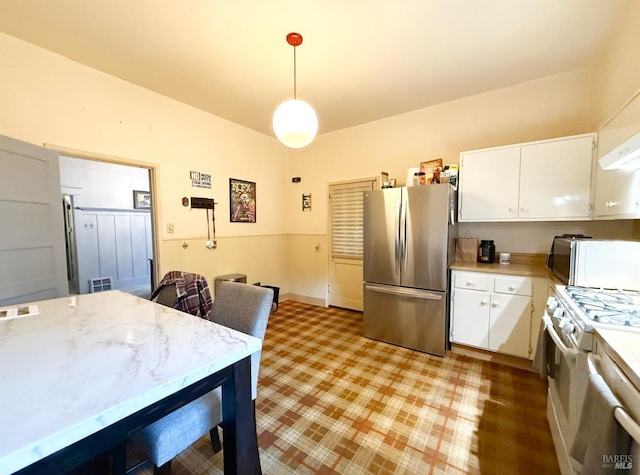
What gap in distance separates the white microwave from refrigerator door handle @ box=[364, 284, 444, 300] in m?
0.97

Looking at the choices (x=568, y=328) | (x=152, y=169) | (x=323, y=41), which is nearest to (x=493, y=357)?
(x=568, y=328)

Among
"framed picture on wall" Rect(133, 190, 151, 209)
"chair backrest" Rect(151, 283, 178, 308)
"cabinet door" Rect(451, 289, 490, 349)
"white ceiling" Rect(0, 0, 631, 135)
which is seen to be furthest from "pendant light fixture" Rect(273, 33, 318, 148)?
"framed picture on wall" Rect(133, 190, 151, 209)

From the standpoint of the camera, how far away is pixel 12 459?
1.60 ft

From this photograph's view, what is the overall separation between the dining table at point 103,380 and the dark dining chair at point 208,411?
0.17m

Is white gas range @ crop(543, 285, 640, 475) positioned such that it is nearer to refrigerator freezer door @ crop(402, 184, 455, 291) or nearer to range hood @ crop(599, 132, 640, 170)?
range hood @ crop(599, 132, 640, 170)

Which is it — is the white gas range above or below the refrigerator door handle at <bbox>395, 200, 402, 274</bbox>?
below

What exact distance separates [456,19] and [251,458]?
280 centimetres

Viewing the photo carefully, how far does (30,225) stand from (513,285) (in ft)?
13.0

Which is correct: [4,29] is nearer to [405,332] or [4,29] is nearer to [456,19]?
[456,19]

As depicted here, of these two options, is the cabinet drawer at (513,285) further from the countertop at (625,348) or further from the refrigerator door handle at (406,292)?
the countertop at (625,348)

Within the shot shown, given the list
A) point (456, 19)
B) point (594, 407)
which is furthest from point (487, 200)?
point (594, 407)

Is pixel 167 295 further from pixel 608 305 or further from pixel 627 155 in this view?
pixel 627 155

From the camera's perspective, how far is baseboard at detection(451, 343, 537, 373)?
2391mm

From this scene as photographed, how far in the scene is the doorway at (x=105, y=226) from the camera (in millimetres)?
4582
